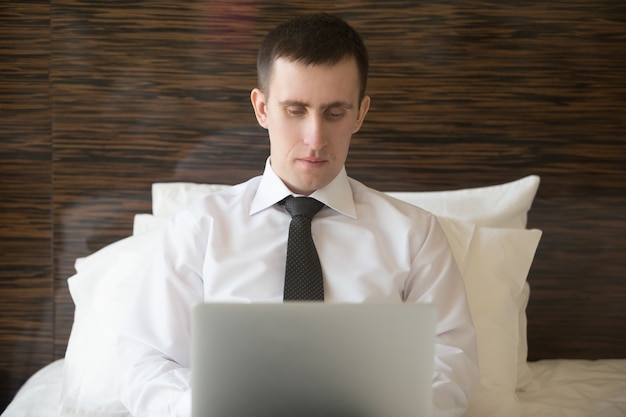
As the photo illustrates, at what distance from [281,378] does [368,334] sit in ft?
0.41

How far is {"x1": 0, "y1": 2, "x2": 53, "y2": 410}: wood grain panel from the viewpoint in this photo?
2.24 meters

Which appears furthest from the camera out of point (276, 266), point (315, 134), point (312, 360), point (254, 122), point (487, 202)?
point (254, 122)

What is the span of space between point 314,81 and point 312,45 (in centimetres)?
8

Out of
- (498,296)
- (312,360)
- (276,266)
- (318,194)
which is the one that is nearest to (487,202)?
(498,296)

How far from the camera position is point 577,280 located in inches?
90.5

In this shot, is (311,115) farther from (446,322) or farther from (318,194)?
(446,322)

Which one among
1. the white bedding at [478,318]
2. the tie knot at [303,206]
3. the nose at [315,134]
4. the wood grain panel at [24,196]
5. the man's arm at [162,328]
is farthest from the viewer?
the wood grain panel at [24,196]

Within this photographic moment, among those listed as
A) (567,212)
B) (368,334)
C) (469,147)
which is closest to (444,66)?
(469,147)

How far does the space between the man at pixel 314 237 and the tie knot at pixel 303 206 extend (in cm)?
2

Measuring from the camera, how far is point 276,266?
5.53ft

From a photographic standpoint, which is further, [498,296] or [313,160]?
[498,296]

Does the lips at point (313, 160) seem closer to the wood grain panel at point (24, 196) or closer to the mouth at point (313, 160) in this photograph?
the mouth at point (313, 160)

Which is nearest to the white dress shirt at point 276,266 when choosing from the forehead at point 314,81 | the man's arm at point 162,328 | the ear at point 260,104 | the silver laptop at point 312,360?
the man's arm at point 162,328

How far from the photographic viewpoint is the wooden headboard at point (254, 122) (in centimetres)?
224
